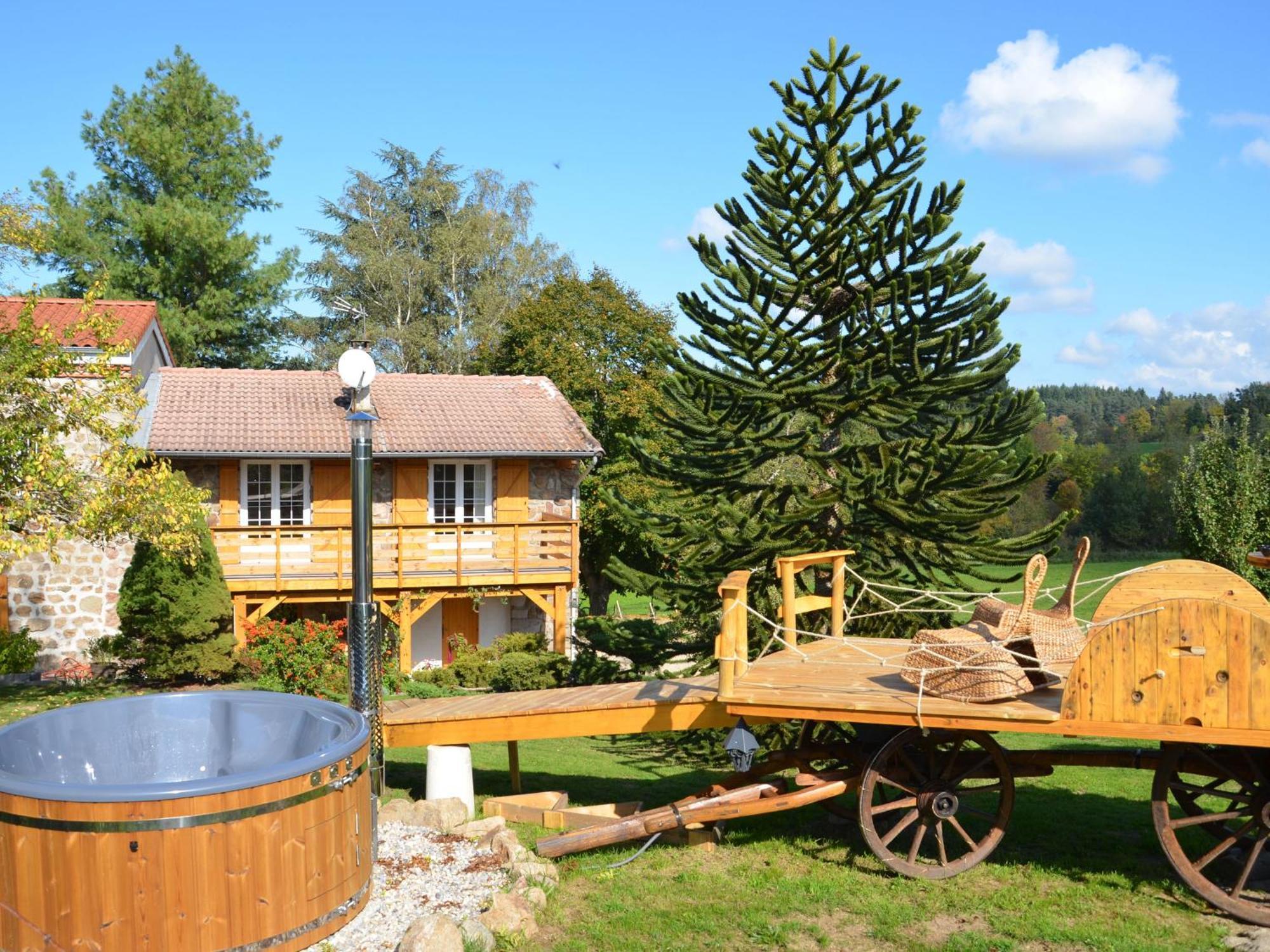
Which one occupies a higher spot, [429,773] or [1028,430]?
[1028,430]

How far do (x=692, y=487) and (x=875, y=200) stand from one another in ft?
11.9

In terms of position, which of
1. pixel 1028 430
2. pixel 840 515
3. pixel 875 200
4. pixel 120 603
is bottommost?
pixel 120 603

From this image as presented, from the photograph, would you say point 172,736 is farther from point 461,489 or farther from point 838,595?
point 461,489

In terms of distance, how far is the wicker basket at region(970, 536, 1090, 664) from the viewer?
24.2 feet

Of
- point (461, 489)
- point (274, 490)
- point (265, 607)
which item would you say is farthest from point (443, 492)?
point (265, 607)

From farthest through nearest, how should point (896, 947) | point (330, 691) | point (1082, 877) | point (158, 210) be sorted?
1. point (158, 210)
2. point (330, 691)
3. point (1082, 877)
4. point (896, 947)

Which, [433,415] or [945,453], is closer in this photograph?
[945,453]

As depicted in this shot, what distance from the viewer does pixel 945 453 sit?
1040 cm

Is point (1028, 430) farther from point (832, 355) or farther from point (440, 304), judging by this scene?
point (440, 304)

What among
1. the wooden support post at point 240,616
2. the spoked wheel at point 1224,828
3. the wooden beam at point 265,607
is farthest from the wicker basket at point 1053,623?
the wooden support post at point 240,616

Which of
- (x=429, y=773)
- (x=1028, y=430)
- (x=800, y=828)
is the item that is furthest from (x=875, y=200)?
(x=429, y=773)

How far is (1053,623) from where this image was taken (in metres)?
7.56

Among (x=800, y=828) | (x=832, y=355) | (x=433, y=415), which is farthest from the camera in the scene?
(x=433, y=415)

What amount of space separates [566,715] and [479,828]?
40.9 inches
